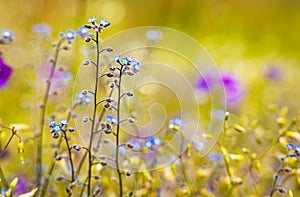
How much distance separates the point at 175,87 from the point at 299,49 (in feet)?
6.75

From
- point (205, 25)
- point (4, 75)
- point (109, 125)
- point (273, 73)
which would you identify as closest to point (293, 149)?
point (109, 125)

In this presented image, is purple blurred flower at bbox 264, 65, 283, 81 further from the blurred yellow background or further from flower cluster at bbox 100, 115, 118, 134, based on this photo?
flower cluster at bbox 100, 115, 118, 134

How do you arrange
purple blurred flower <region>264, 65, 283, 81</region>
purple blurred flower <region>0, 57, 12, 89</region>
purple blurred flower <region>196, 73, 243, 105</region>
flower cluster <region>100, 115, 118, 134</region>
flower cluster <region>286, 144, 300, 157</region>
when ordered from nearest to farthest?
flower cluster <region>100, 115, 118, 134</region> → flower cluster <region>286, 144, 300, 157</region> → purple blurred flower <region>0, 57, 12, 89</region> → purple blurred flower <region>196, 73, 243, 105</region> → purple blurred flower <region>264, 65, 283, 81</region>

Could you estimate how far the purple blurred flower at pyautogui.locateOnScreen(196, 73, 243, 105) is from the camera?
248cm

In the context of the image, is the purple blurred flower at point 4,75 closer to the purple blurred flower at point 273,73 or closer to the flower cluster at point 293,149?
the flower cluster at point 293,149

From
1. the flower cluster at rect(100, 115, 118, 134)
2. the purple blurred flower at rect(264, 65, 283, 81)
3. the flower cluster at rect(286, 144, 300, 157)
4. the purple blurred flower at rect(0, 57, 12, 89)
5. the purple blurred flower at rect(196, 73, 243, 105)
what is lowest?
the flower cluster at rect(286, 144, 300, 157)

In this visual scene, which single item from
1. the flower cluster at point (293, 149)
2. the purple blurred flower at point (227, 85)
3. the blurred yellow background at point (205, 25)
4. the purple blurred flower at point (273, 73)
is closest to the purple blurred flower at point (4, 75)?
the blurred yellow background at point (205, 25)

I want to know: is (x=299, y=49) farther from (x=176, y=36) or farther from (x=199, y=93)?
(x=199, y=93)

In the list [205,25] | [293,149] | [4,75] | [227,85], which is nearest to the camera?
[293,149]

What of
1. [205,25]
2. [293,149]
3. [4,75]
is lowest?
[293,149]

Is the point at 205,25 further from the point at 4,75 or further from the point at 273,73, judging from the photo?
the point at 4,75

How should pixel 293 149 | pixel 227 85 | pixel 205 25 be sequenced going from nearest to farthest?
1. pixel 293 149
2. pixel 227 85
3. pixel 205 25

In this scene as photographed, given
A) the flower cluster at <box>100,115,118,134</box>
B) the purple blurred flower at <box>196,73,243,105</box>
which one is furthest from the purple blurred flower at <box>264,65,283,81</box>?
the flower cluster at <box>100,115,118,134</box>

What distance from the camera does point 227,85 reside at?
2523mm
